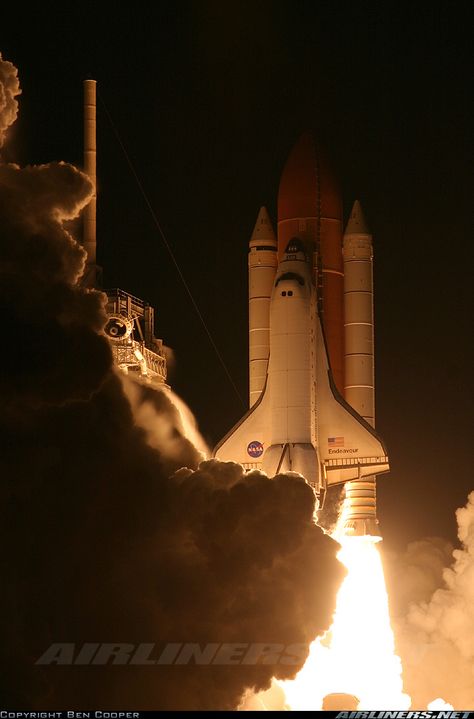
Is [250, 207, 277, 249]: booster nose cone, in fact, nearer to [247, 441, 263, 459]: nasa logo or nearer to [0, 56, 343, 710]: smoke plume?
[247, 441, 263, 459]: nasa logo

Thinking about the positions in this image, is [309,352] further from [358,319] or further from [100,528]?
[100,528]

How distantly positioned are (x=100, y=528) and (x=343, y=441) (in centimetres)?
1239

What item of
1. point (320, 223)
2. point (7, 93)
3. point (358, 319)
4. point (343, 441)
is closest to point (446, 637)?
point (343, 441)

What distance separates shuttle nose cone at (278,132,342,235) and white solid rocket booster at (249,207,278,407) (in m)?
0.66

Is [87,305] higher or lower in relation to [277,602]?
higher

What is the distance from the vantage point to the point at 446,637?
57.0 m

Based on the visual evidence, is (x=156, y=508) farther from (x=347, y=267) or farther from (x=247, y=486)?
(x=347, y=267)

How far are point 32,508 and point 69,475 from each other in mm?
1118

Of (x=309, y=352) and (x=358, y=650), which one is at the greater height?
(x=309, y=352)

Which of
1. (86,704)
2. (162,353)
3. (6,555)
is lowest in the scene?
(86,704)

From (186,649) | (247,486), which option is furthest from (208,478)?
(186,649)

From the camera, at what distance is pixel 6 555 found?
38.4m

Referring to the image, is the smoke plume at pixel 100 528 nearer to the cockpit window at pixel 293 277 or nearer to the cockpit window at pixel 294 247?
the cockpit window at pixel 293 277

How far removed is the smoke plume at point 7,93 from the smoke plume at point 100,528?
1.06m
